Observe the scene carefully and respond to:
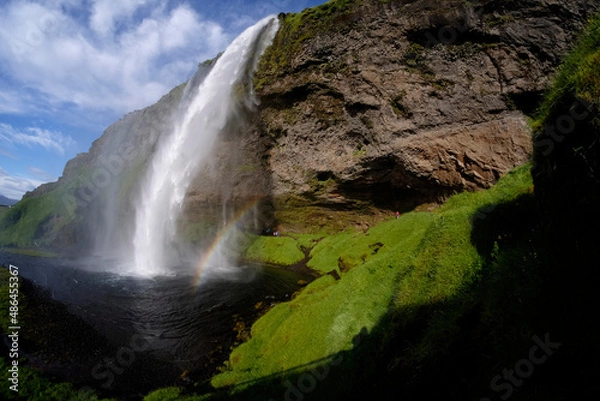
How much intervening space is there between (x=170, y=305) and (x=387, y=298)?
22739 millimetres

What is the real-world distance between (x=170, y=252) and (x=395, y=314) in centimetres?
5534

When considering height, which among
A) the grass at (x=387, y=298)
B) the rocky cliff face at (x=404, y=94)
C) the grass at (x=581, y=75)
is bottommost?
the grass at (x=387, y=298)

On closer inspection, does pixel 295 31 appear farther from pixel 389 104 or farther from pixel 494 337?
pixel 494 337

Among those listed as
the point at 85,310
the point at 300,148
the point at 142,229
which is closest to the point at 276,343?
the point at 85,310

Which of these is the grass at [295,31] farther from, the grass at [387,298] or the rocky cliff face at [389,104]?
the grass at [387,298]

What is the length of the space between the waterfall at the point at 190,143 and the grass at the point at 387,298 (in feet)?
138

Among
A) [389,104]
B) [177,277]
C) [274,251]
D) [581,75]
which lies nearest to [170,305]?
[177,277]

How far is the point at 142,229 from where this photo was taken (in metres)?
56.3

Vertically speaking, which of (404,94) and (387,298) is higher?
(404,94)

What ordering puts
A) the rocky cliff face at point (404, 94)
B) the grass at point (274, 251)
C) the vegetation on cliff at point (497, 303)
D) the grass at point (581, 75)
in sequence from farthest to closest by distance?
the grass at point (274, 251) → the rocky cliff face at point (404, 94) → the grass at point (581, 75) → the vegetation on cliff at point (497, 303)

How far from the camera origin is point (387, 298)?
A: 9.80 meters

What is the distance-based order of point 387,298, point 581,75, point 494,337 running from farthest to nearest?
1. point 387,298
2. point 494,337
3. point 581,75

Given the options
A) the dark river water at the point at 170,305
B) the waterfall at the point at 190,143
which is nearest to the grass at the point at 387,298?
the dark river water at the point at 170,305

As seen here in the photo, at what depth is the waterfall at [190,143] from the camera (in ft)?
168
